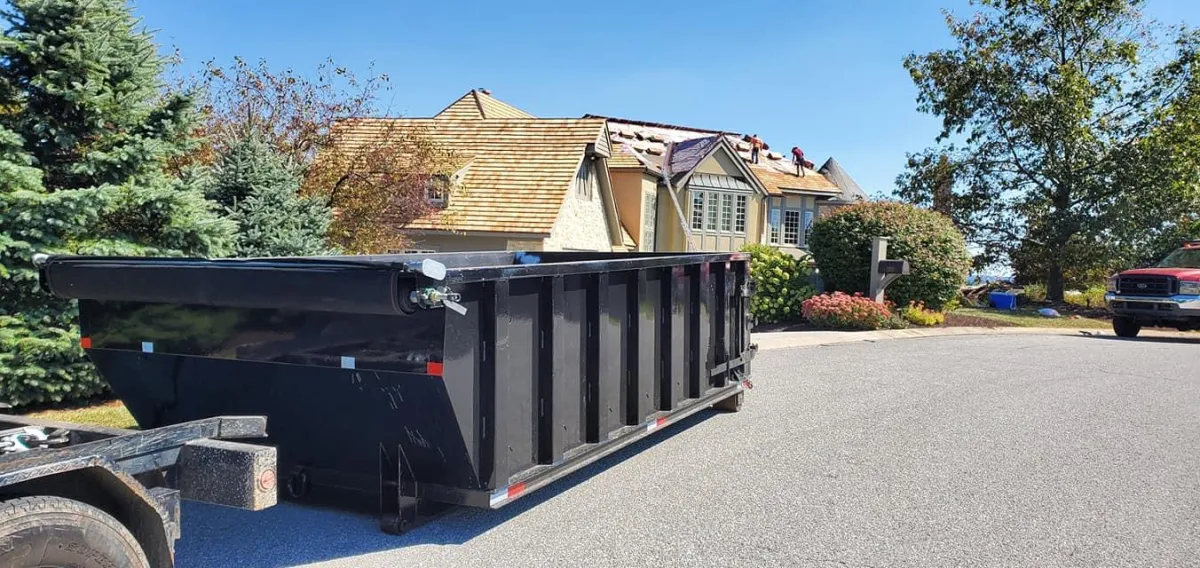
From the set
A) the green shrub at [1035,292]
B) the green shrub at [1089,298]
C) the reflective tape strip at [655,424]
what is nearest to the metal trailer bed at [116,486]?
the reflective tape strip at [655,424]

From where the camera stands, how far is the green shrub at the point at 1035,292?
99.0 feet

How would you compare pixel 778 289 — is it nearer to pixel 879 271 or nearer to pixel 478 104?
pixel 879 271

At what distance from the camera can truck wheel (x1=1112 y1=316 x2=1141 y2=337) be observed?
20203 mm

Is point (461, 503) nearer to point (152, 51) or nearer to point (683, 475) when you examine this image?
point (683, 475)

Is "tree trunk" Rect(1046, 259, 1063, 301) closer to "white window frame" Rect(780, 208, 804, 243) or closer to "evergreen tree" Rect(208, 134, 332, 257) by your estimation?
"white window frame" Rect(780, 208, 804, 243)

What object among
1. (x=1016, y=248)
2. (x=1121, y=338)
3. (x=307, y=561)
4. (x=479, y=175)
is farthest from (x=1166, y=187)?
(x=307, y=561)

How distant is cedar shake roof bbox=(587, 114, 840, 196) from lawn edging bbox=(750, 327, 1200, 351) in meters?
17.7

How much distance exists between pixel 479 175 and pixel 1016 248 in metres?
19.6

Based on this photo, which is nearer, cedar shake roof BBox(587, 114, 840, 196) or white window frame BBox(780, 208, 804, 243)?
Result: cedar shake roof BBox(587, 114, 840, 196)

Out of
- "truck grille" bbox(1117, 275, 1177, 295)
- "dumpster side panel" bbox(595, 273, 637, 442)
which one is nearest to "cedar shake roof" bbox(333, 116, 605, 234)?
"truck grille" bbox(1117, 275, 1177, 295)

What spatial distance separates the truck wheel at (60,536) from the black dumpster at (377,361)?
5.00 ft

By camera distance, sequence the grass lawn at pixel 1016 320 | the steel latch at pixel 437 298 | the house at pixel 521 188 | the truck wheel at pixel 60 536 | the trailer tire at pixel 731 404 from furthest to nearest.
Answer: the house at pixel 521 188
the grass lawn at pixel 1016 320
the trailer tire at pixel 731 404
the steel latch at pixel 437 298
the truck wheel at pixel 60 536

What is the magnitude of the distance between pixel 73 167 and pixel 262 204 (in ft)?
8.67

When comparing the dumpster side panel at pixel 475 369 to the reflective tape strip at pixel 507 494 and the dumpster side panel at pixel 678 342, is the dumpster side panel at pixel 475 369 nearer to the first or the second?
the reflective tape strip at pixel 507 494
